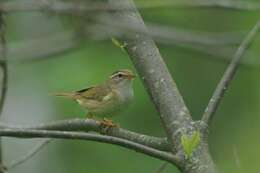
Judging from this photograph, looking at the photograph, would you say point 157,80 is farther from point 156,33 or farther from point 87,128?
point 156,33

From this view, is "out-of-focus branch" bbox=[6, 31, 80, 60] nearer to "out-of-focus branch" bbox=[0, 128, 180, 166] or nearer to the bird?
"out-of-focus branch" bbox=[0, 128, 180, 166]

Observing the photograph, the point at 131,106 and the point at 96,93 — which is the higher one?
the point at 131,106

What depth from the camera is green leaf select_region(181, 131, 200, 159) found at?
3742 mm

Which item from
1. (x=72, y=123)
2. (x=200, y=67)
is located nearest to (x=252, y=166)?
(x=72, y=123)

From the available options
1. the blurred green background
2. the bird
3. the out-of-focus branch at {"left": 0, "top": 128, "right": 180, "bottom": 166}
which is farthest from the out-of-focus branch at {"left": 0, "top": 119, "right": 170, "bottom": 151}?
the blurred green background

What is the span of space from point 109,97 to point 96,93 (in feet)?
0.67

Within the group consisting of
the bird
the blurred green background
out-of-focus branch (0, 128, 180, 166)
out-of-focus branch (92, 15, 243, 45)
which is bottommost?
out-of-focus branch (92, 15, 243, 45)

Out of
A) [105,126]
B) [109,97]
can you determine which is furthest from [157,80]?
[109,97]

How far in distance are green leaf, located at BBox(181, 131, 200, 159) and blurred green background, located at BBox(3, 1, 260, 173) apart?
2927 mm

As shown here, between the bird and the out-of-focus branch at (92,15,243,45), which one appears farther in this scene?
the bird

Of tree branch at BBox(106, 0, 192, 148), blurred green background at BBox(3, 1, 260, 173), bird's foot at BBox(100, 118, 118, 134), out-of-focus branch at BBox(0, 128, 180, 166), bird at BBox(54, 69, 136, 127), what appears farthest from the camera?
blurred green background at BBox(3, 1, 260, 173)

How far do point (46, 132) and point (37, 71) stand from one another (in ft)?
18.5

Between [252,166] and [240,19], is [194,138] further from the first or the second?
[240,19]

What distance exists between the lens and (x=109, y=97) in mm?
5793
